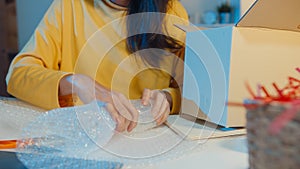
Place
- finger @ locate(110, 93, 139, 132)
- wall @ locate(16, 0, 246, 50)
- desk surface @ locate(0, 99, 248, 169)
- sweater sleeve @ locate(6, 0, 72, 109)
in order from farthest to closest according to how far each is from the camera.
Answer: wall @ locate(16, 0, 246, 50) < sweater sleeve @ locate(6, 0, 72, 109) < finger @ locate(110, 93, 139, 132) < desk surface @ locate(0, 99, 248, 169)

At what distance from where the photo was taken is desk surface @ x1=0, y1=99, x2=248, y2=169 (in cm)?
33

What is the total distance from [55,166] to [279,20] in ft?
1.31

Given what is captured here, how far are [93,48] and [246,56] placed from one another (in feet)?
1.39

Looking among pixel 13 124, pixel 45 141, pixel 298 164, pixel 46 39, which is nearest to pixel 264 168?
pixel 298 164

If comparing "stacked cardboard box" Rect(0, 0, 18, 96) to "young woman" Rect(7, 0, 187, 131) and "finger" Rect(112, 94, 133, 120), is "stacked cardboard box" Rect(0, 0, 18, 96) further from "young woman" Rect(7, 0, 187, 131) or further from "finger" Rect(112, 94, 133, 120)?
"finger" Rect(112, 94, 133, 120)

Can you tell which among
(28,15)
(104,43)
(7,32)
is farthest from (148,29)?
(7,32)

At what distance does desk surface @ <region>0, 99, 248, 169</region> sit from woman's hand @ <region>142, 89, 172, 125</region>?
0.11 metres

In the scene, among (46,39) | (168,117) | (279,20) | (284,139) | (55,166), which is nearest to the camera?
(284,139)

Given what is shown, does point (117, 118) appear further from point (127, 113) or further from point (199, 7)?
point (199, 7)

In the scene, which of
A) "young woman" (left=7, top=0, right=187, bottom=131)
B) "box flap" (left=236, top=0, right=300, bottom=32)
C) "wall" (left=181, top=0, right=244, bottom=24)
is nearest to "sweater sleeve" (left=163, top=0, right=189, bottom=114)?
"young woman" (left=7, top=0, right=187, bottom=131)

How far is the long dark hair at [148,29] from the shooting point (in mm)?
739

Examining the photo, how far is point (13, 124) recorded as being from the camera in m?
0.48

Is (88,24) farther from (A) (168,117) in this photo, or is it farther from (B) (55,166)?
(B) (55,166)

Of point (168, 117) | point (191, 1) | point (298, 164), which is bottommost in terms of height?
point (168, 117)
